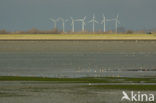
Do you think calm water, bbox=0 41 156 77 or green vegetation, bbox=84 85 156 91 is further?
calm water, bbox=0 41 156 77

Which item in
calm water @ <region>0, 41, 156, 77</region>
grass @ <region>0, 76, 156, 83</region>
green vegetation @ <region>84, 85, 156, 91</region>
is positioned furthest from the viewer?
calm water @ <region>0, 41, 156, 77</region>

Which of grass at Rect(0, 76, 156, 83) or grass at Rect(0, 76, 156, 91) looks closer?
grass at Rect(0, 76, 156, 91)

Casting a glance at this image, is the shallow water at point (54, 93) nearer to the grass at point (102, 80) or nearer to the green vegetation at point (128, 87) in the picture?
the green vegetation at point (128, 87)

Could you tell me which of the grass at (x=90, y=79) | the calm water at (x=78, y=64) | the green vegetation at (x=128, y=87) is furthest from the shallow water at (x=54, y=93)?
the calm water at (x=78, y=64)

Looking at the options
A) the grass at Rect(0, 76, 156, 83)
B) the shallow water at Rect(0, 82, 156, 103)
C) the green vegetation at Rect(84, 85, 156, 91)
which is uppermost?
the shallow water at Rect(0, 82, 156, 103)

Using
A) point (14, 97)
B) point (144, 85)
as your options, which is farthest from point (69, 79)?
point (14, 97)

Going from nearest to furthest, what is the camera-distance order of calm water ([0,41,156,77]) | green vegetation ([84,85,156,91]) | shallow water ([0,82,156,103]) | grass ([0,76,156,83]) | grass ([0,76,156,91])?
1. shallow water ([0,82,156,103])
2. green vegetation ([84,85,156,91])
3. grass ([0,76,156,91])
4. grass ([0,76,156,83])
5. calm water ([0,41,156,77])

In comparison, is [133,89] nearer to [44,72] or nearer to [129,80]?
[129,80]

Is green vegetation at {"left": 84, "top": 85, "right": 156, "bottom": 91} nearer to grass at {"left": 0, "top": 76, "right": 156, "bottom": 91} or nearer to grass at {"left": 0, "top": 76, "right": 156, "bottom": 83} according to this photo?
grass at {"left": 0, "top": 76, "right": 156, "bottom": 91}

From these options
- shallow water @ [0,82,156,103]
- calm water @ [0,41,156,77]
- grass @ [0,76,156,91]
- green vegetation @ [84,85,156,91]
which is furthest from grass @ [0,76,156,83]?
calm water @ [0,41,156,77]

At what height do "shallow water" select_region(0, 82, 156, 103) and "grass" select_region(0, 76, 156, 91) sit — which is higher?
"shallow water" select_region(0, 82, 156, 103)

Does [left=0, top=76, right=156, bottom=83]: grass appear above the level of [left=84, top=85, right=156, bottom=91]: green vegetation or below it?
below

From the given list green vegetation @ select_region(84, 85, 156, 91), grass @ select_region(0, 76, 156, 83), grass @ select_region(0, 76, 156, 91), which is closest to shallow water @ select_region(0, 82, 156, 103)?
green vegetation @ select_region(84, 85, 156, 91)

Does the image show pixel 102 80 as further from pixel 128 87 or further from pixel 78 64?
pixel 78 64
